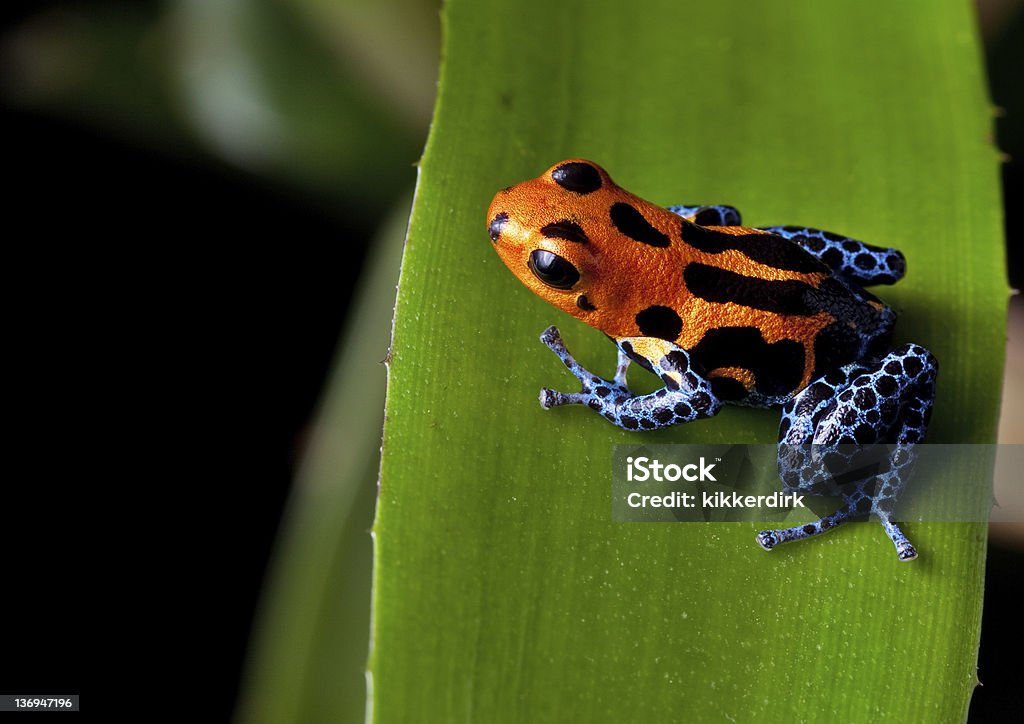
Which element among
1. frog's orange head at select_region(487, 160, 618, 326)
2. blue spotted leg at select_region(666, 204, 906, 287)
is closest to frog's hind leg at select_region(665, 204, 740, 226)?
blue spotted leg at select_region(666, 204, 906, 287)

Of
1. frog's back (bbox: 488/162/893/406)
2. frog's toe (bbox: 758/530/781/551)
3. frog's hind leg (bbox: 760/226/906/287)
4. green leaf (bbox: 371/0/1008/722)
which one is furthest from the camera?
frog's hind leg (bbox: 760/226/906/287)

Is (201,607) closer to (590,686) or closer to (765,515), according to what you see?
(590,686)

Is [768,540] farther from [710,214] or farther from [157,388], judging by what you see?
[157,388]

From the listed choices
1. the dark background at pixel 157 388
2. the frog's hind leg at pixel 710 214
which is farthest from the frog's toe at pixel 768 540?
the dark background at pixel 157 388

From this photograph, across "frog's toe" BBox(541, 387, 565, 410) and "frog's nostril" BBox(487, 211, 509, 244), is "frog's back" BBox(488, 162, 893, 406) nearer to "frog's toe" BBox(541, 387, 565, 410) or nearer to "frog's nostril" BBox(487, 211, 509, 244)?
"frog's nostril" BBox(487, 211, 509, 244)

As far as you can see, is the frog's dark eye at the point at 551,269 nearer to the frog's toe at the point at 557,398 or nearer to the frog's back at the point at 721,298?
the frog's back at the point at 721,298

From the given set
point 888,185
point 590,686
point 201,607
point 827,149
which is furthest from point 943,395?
point 201,607

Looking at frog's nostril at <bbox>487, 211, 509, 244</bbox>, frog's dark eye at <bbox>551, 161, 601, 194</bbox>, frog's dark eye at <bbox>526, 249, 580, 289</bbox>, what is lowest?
frog's dark eye at <bbox>526, 249, 580, 289</bbox>
